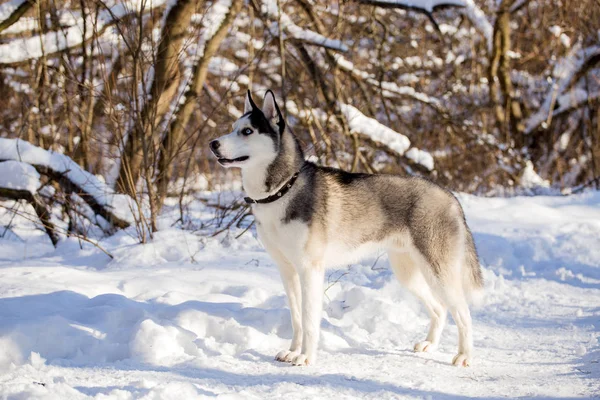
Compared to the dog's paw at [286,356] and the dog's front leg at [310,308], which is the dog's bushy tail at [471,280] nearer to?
the dog's front leg at [310,308]

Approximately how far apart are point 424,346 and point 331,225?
1.08 meters

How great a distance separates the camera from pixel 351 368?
12.8 ft

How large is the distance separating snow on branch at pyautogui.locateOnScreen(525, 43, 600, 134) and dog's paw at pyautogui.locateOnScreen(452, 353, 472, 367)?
10.9m

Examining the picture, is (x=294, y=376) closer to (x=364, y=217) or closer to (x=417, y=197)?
(x=364, y=217)

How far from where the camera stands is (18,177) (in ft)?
21.8

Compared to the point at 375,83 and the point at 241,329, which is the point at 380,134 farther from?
the point at 241,329

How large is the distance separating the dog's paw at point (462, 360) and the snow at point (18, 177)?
4.64 meters

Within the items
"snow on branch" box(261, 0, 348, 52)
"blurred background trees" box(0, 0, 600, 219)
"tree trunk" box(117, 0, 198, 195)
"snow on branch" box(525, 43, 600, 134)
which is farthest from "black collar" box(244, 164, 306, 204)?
"snow on branch" box(525, 43, 600, 134)

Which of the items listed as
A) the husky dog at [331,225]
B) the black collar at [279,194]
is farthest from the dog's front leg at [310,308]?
the black collar at [279,194]

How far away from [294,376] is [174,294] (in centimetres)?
152

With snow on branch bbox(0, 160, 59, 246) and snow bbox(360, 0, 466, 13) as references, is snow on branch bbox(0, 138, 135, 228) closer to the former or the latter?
snow on branch bbox(0, 160, 59, 246)

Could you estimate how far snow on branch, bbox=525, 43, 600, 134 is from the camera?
13.9 m

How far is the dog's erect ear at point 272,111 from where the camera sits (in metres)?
4.14

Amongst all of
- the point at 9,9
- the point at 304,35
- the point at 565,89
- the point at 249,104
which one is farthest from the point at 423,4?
the point at 565,89
